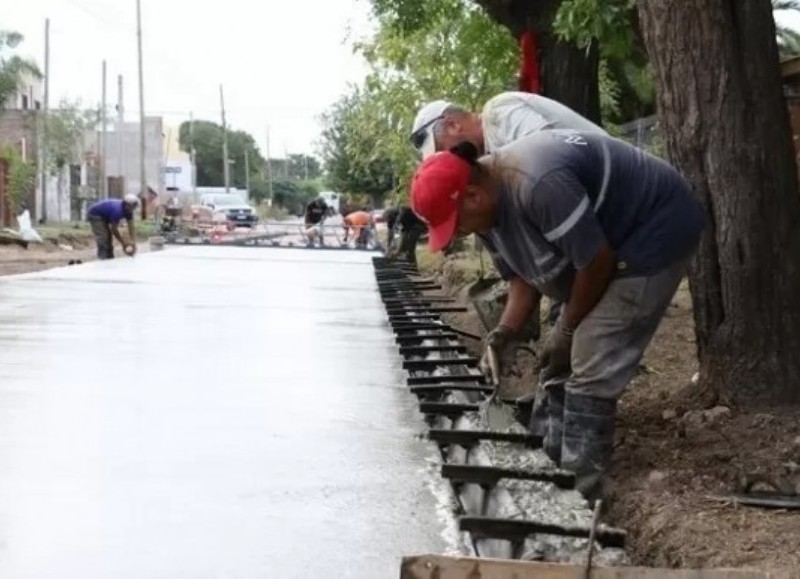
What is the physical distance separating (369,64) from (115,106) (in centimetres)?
5376

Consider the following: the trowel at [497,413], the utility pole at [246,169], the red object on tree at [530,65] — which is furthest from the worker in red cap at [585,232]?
the utility pole at [246,169]

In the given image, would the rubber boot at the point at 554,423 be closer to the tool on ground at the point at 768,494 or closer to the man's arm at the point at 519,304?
the man's arm at the point at 519,304

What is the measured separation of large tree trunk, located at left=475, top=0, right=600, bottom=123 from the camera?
827 cm

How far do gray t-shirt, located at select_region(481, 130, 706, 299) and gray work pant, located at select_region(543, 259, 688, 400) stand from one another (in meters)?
0.05

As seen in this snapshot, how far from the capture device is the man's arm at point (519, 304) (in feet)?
16.1

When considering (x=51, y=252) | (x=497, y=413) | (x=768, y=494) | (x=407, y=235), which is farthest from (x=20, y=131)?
(x=768, y=494)

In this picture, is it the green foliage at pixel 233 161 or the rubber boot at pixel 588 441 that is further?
the green foliage at pixel 233 161

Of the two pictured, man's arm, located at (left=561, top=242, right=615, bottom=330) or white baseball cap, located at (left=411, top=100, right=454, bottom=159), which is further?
white baseball cap, located at (left=411, top=100, right=454, bottom=159)

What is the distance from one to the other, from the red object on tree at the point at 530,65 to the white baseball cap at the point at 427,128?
2946 mm

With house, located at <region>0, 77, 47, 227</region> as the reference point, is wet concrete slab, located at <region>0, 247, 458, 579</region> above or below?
below

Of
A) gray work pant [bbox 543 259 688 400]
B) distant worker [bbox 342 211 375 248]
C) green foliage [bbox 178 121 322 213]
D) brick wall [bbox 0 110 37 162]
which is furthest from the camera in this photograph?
green foliage [bbox 178 121 322 213]

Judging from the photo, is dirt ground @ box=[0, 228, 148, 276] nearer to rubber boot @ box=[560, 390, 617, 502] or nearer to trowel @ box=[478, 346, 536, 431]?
trowel @ box=[478, 346, 536, 431]

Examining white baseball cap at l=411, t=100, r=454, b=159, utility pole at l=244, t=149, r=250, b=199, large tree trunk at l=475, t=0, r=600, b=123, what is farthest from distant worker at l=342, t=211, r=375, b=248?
utility pole at l=244, t=149, r=250, b=199

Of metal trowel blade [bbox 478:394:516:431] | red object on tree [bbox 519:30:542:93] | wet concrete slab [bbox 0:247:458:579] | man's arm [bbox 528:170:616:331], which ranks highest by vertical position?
red object on tree [bbox 519:30:542:93]
